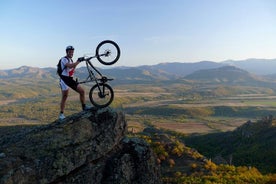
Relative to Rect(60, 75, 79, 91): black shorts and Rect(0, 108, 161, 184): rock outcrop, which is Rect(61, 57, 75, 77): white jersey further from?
Rect(0, 108, 161, 184): rock outcrop

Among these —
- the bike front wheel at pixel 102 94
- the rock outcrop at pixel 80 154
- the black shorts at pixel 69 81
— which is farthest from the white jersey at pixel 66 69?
the rock outcrop at pixel 80 154

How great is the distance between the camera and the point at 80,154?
19391 millimetres

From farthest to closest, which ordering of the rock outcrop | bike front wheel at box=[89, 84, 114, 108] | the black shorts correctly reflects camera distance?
bike front wheel at box=[89, 84, 114, 108] < the black shorts < the rock outcrop

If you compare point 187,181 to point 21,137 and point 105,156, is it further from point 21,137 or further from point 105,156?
point 21,137

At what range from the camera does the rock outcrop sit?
17625mm

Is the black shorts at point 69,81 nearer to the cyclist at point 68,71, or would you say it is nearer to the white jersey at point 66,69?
the cyclist at point 68,71

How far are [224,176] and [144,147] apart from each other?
1263 inches

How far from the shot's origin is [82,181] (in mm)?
18953

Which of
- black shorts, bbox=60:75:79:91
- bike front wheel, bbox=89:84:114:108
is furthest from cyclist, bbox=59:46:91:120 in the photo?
bike front wheel, bbox=89:84:114:108

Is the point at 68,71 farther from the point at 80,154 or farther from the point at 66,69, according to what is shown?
the point at 80,154

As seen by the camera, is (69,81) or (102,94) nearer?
(69,81)

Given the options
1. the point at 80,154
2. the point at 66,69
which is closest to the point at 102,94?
the point at 66,69

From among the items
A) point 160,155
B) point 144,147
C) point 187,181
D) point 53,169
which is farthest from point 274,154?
point 53,169

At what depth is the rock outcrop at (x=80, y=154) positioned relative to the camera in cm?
1762
